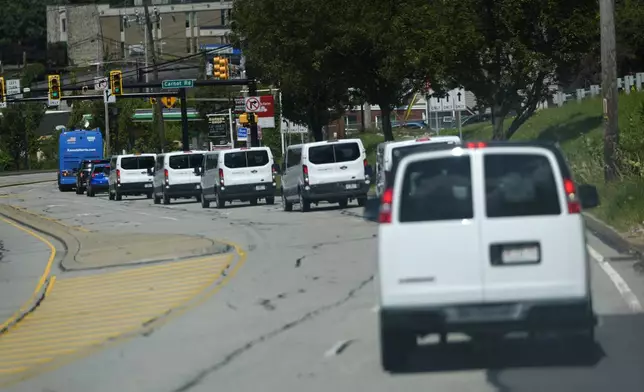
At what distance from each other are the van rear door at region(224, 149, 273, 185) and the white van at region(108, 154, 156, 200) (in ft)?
49.3

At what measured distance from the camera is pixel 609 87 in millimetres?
27953

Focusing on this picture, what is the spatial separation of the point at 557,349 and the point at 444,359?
3.60 feet

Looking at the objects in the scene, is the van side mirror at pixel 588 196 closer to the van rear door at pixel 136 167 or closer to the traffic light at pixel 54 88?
the van rear door at pixel 136 167

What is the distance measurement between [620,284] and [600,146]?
19.0 metres

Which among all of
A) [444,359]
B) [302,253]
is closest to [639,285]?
[444,359]

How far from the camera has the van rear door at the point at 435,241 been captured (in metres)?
9.59

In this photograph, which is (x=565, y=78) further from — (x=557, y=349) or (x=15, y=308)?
(x=557, y=349)

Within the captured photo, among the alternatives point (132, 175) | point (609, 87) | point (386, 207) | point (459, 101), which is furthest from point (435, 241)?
point (132, 175)

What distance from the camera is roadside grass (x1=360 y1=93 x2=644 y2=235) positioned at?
22.5 meters

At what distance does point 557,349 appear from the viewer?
11023 millimetres

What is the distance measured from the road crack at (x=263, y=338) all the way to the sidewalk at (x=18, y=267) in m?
4.52

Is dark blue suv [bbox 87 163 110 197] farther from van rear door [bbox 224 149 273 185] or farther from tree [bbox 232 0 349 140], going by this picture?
van rear door [bbox 224 149 273 185]

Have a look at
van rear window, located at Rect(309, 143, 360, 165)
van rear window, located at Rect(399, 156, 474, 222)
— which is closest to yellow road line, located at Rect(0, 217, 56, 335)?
van rear window, located at Rect(399, 156, 474, 222)

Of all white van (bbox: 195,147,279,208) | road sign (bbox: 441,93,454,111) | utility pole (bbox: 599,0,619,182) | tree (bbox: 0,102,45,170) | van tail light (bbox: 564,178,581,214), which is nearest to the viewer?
van tail light (bbox: 564,178,581,214)
